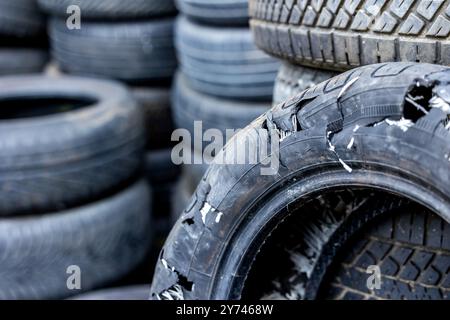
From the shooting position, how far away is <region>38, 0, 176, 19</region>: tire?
7.07ft

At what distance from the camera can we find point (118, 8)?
2160 mm

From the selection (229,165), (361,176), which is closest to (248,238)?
(229,165)

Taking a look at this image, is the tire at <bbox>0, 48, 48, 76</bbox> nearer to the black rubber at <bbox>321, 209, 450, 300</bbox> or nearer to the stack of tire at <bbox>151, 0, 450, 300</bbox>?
the stack of tire at <bbox>151, 0, 450, 300</bbox>

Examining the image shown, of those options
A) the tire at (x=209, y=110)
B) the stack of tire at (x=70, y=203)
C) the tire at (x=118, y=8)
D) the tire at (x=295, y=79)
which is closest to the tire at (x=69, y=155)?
the stack of tire at (x=70, y=203)

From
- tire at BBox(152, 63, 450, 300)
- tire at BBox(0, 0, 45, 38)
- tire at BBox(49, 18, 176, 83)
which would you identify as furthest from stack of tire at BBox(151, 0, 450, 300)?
tire at BBox(0, 0, 45, 38)

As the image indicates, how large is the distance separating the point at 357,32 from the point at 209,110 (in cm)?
85

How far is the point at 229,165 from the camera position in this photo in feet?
3.30

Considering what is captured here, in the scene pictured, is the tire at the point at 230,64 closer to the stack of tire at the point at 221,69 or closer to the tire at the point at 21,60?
the stack of tire at the point at 221,69

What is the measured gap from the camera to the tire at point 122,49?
218cm

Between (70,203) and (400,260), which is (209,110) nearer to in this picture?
(70,203)

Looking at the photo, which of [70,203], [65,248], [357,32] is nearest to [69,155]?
[70,203]

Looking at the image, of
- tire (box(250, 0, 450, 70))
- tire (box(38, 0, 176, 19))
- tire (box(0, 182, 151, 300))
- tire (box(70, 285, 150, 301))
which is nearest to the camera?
tire (box(250, 0, 450, 70))

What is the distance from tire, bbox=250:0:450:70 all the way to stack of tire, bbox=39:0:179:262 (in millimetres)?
1034
